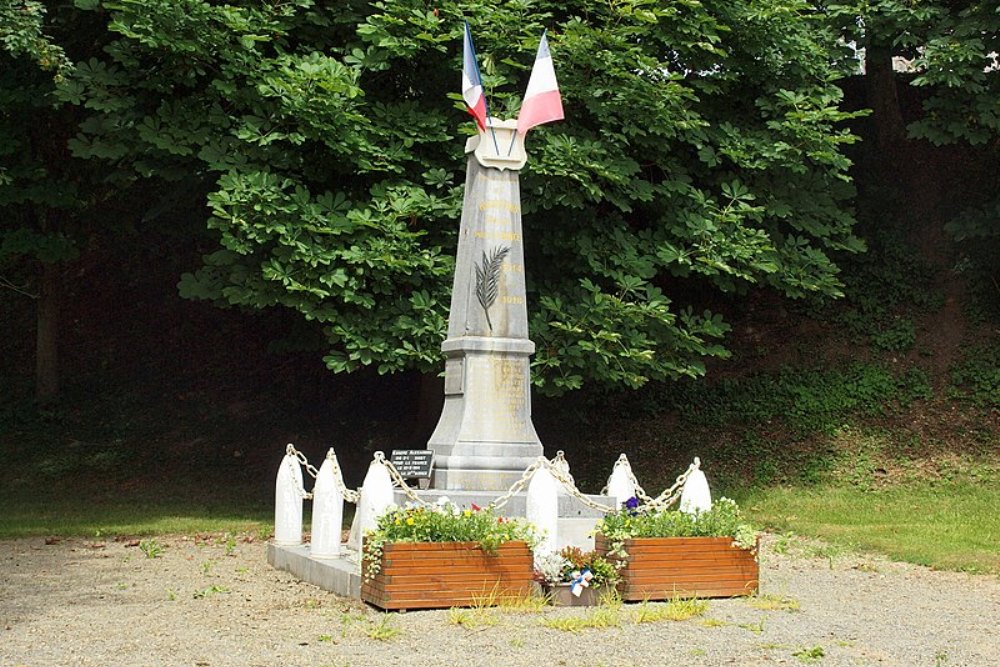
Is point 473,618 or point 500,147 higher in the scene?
point 500,147

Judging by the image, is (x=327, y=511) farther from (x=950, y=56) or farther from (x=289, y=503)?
(x=950, y=56)

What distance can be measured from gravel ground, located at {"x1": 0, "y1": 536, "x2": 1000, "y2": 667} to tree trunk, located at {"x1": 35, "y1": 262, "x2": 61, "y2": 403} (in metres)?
10.4

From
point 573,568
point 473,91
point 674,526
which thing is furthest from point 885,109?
point 573,568

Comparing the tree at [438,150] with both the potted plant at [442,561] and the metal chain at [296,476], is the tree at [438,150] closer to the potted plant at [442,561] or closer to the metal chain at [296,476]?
the metal chain at [296,476]

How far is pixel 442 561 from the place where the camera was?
8.94 meters

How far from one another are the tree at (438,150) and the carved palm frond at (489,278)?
3134 millimetres

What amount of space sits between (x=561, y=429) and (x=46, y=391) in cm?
952

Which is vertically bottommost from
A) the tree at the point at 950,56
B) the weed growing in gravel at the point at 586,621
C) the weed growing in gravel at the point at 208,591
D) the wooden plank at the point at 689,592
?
the weed growing in gravel at the point at 208,591

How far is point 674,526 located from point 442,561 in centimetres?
196

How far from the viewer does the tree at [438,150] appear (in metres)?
14.9

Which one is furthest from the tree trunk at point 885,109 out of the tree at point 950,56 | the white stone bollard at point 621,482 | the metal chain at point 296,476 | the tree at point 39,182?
the metal chain at point 296,476

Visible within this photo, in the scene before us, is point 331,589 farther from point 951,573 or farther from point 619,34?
point 619,34

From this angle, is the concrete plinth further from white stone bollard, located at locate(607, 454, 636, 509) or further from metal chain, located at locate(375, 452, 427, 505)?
white stone bollard, located at locate(607, 454, 636, 509)

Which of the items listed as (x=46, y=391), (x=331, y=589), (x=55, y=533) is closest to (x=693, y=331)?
(x=331, y=589)
